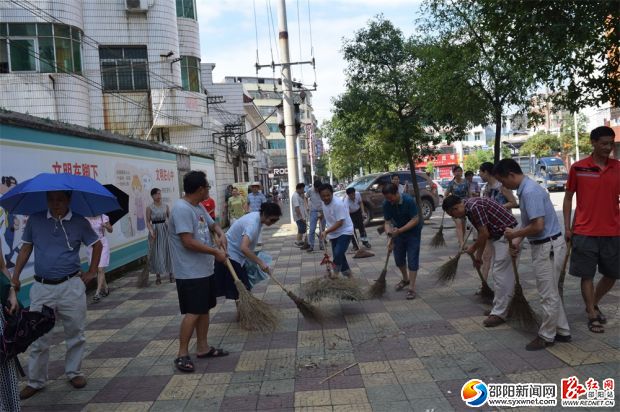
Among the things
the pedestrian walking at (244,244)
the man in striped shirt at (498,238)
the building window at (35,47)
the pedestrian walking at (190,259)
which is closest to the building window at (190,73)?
the building window at (35,47)

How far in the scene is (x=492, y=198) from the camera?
22.4 ft

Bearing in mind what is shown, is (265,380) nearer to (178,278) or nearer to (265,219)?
(178,278)

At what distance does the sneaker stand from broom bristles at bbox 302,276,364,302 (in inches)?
80.2

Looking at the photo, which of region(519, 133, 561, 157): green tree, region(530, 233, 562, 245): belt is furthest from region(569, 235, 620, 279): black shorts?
region(519, 133, 561, 157): green tree

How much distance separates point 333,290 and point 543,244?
2347mm

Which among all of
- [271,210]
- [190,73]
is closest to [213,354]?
[271,210]

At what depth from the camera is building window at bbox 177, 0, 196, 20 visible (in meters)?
21.1

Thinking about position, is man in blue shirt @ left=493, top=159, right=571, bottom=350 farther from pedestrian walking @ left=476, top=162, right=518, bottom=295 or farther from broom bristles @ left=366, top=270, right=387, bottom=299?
broom bristles @ left=366, top=270, right=387, bottom=299

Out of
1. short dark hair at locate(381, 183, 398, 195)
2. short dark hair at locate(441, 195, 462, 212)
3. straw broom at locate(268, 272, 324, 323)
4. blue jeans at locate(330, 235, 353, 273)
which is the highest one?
short dark hair at locate(381, 183, 398, 195)

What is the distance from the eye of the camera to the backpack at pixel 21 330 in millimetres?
3123

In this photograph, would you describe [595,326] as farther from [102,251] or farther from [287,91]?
[287,91]

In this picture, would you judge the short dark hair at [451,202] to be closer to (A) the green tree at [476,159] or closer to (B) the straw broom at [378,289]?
(B) the straw broom at [378,289]

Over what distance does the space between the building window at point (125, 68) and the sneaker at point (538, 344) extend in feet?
59.4

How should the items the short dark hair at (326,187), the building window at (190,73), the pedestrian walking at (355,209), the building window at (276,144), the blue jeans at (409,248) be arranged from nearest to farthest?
the blue jeans at (409,248)
the short dark hair at (326,187)
the pedestrian walking at (355,209)
the building window at (190,73)
the building window at (276,144)
